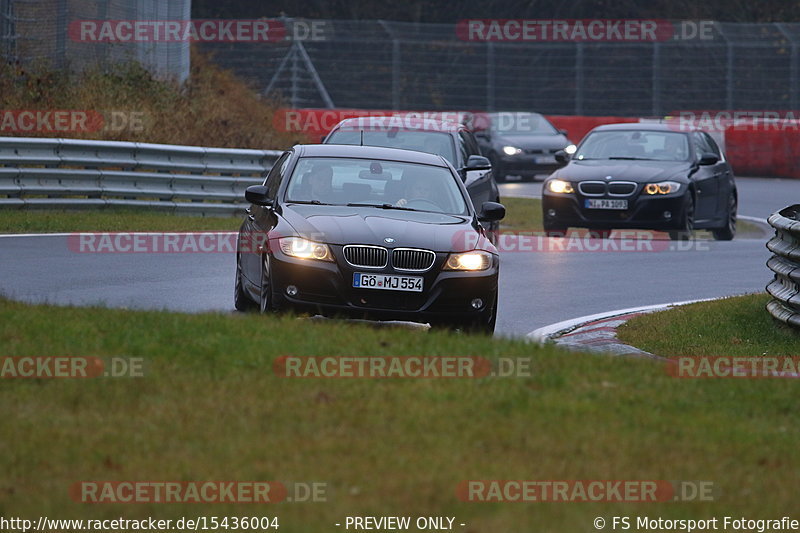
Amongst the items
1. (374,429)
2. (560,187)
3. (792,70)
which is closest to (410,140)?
(560,187)

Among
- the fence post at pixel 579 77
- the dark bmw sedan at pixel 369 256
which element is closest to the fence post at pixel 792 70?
the fence post at pixel 579 77

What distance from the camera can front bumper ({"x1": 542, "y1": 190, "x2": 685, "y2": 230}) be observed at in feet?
68.2

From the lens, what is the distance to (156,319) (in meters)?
9.54

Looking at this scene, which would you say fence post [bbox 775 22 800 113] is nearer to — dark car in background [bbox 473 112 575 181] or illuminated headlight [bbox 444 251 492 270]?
dark car in background [bbox 473 112 575 181]

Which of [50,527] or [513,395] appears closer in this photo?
[50,527]

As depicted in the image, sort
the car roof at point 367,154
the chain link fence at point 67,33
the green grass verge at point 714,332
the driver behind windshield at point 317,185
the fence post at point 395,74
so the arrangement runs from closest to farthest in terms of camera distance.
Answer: the green grass verge at point 714,332 → the driver behind windshield at point 317,185 → the car roof at point 367,154 → the chain link fence at point 67,33 → the fence post at point 395,74

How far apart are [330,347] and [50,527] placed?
10.6 feet

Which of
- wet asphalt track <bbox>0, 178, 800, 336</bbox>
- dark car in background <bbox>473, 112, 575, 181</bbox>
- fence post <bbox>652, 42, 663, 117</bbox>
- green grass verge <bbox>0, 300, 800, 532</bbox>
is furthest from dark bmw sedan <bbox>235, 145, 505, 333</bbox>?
fence post <bbox>652, 42, 663, 117</bbox>

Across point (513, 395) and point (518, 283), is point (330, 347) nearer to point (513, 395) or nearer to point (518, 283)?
point (513, 395)

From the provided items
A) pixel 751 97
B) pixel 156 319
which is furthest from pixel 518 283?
pixel 751 97

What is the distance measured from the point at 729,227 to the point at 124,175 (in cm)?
885

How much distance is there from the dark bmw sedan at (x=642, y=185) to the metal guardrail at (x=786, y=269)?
8143 millimetres

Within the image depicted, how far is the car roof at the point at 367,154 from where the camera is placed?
41.3 feet

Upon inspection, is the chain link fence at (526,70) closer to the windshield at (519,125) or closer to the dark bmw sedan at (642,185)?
the windshield at (519,125)
